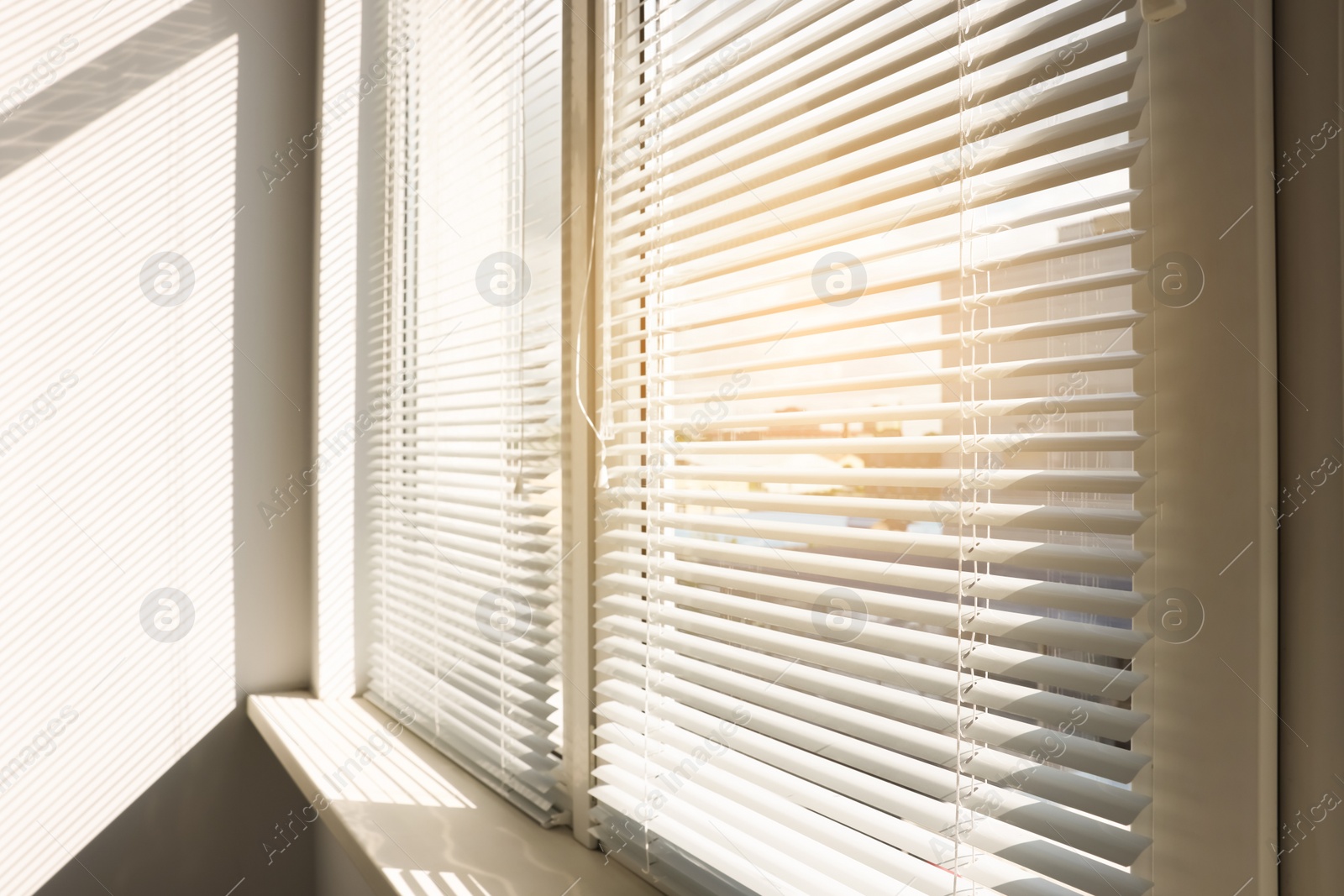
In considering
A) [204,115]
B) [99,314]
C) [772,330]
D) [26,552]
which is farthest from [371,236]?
[772,330]

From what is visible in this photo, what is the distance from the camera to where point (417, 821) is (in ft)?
3.75

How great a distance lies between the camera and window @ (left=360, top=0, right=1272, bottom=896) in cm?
53

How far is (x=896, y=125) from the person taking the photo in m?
0.64

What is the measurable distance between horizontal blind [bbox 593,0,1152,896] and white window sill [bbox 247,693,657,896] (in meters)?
0.10

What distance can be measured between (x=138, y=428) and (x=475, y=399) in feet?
2.75

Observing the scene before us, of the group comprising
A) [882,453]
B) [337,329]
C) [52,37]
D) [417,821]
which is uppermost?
[52,37]

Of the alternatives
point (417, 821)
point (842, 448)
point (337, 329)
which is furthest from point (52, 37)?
point (842, 448)

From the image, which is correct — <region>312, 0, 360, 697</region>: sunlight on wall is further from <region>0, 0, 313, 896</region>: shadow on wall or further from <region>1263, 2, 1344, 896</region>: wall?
<region>1263, 2, 1344, 896</region>: wall

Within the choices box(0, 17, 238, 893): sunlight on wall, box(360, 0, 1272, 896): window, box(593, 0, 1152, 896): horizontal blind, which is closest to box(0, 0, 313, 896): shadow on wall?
box(0, 17, 238, 893): sunlight on wall

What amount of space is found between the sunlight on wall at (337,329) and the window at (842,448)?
717 mm

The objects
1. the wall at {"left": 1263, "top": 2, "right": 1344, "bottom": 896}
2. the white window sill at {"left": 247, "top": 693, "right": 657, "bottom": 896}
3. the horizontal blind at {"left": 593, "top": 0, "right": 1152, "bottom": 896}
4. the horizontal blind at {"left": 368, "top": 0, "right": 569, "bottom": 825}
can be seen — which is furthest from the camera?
the horizontal blind at {"left": 368, "top": 0, "right": 569, "bottom": 825}

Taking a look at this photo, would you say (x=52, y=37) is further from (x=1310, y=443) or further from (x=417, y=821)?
(x=1310, y=443)

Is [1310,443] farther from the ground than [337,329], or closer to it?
closer to it

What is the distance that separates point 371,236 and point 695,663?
4.48 ft
